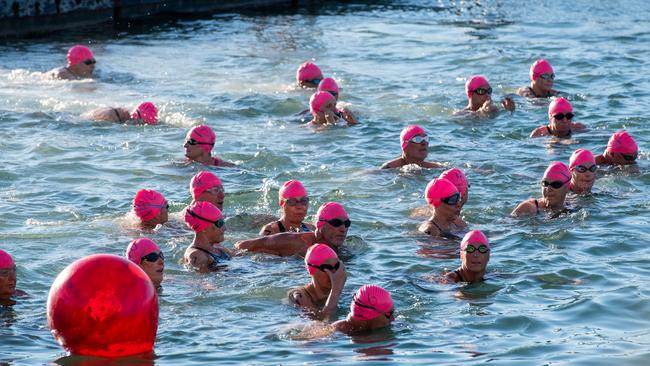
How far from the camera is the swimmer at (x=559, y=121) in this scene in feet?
60.1

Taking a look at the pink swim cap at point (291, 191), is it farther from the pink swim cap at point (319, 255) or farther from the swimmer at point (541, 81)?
the swimmer at point (541, 81)

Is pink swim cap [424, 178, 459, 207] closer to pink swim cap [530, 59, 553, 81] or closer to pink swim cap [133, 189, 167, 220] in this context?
pink swim cap [133, 189, 167, 220]

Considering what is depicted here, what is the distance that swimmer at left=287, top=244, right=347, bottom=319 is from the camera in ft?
34.1

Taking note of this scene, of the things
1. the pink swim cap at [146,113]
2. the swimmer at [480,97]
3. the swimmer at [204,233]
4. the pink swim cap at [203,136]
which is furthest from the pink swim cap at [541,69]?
the swimmer at [204,233]

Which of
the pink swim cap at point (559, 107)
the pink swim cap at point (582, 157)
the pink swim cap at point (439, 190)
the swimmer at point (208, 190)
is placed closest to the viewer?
the pink swim cap at point (439, 190)

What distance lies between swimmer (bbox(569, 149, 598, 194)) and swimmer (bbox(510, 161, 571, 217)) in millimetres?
664

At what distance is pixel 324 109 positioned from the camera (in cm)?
1953

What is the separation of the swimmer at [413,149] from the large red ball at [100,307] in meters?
12.0

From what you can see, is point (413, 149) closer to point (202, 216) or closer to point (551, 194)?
point (551, 194)

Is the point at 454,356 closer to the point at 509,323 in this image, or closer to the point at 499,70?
the point at 509,323

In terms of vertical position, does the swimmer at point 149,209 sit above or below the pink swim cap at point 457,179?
below

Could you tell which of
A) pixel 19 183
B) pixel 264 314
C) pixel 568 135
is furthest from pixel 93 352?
pixel 568 135

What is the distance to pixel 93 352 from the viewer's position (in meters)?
4.70

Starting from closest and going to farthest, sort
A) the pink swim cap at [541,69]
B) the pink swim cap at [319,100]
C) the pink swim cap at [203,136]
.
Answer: the pink swim cap at [203,136], the pink swim cap at [319,100], the pink swim cap at [541,69]
